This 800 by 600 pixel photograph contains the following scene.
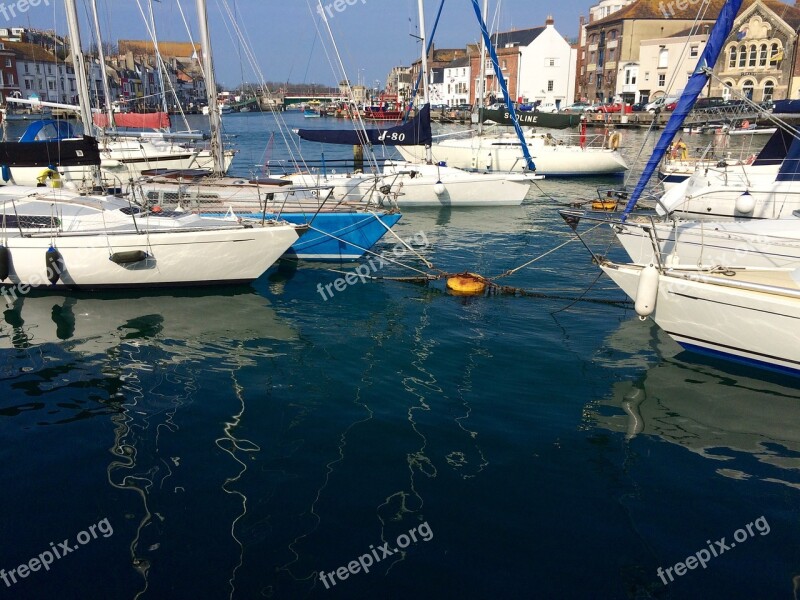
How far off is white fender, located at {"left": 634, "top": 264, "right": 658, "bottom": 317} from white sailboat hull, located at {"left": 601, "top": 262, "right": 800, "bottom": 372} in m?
0.13

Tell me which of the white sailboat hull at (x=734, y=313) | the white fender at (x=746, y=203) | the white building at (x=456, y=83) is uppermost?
the white building at (x=456, y=83)

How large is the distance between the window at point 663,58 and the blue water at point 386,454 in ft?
230

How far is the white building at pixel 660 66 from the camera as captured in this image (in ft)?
226

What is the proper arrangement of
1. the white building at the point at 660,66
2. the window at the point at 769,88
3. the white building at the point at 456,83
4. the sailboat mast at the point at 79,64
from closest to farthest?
the sailboat mast at the point at 79,64 → the window at the point at 769,88 → the white building at the point at 660,66 → the white building at the point at 456,83

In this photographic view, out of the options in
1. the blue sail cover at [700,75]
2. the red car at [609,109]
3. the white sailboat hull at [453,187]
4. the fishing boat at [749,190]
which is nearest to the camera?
the blue sail cover at [700,75]

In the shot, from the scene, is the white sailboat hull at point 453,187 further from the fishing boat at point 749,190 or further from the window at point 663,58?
the window at point 663,58

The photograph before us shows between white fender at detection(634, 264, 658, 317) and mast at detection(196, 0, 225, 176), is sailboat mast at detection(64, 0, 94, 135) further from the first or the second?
white fender at detection(634, 264, 658, 317)

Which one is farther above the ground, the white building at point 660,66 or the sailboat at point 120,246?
the white building at point 660,66

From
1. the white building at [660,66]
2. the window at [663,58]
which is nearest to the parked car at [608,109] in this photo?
the white building at [660,66]

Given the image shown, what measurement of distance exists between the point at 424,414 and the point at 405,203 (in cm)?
1603

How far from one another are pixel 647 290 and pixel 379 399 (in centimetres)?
432

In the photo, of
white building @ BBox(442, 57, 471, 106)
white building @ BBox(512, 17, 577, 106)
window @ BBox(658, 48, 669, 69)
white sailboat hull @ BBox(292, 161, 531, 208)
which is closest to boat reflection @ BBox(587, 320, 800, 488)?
white sailboat hull @ BBox(292, 161, 531, 208)

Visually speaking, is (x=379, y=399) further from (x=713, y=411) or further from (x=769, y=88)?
(x=769, y=88)

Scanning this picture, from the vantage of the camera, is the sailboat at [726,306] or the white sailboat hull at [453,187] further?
the white sailboat hull at [453,187]
